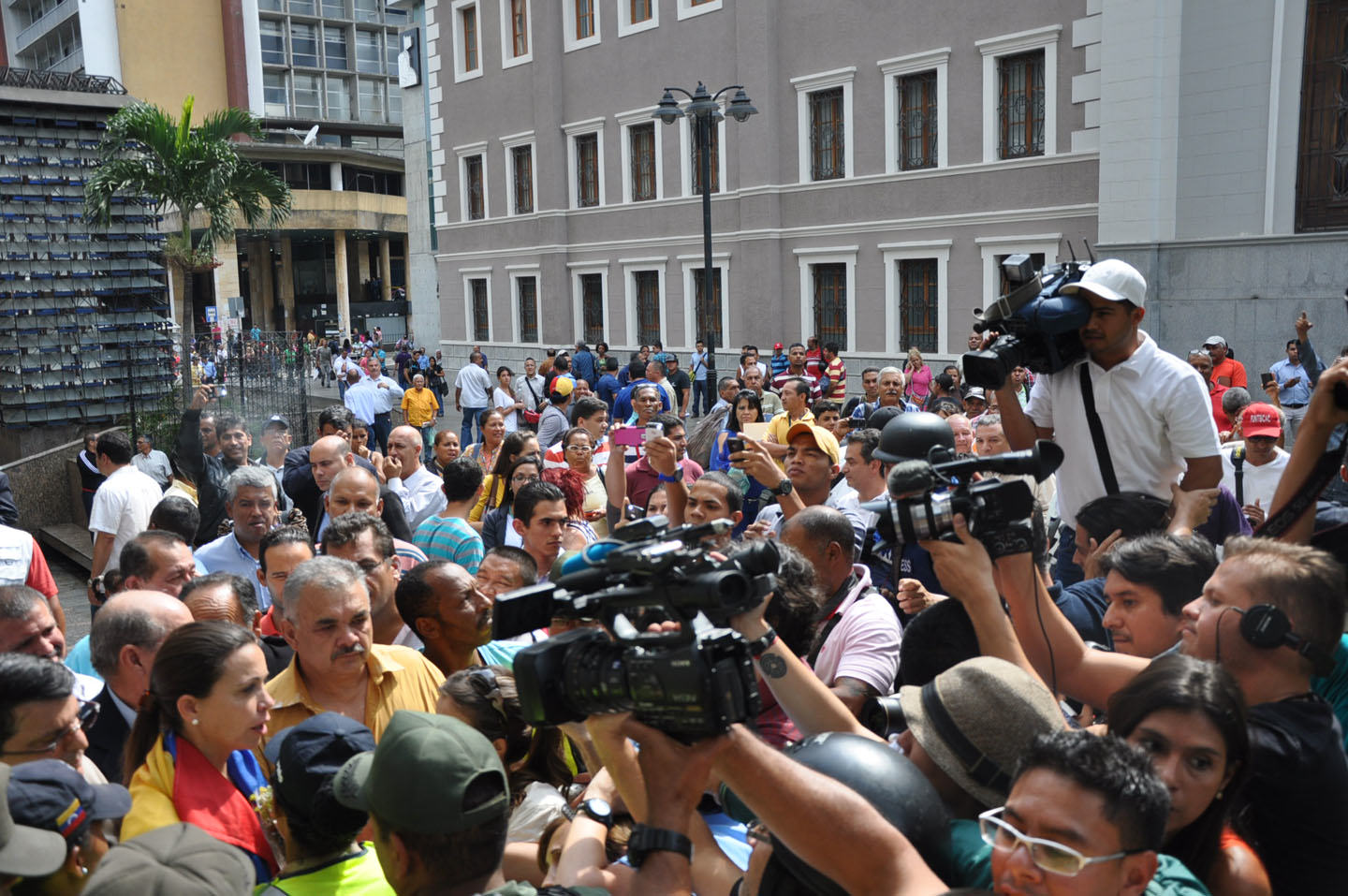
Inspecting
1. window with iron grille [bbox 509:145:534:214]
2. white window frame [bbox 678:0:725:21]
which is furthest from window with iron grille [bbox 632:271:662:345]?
white window frame [bbox 678:0:725:21]

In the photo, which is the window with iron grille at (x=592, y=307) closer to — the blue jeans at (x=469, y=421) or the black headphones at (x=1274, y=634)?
the blue jeans at (x=469, y=421)

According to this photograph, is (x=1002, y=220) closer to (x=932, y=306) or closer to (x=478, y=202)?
(x=932, y=306)

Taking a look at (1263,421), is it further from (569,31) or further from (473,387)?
(569,31)

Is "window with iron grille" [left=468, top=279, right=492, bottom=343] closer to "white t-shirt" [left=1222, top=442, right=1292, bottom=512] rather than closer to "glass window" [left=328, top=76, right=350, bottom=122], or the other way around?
"white t-shirt" [left=1222, top=442, right=1292, bottom=512]

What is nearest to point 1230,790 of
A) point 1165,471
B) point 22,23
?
point 1165,471

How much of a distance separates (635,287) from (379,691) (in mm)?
24423

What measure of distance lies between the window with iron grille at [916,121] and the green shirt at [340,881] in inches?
812

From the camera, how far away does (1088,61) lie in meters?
18.6

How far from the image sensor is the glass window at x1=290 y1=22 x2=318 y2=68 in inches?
2434

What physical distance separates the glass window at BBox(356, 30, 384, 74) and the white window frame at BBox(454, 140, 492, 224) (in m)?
36.9

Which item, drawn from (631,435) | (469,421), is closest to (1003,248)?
(469,421)

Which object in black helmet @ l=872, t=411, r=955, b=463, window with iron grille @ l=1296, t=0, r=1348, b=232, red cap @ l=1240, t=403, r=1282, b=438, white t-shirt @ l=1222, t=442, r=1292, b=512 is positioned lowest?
white t-shirt @ l=1222, t=442, r=1292, b=512

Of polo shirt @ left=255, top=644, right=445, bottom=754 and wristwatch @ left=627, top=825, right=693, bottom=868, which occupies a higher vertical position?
wristwatch @ left=627, top=825, right=693, bottom=868

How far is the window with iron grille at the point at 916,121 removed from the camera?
70.4 ft
